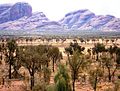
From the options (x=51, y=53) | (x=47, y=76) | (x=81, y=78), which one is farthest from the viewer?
(x=51, y=53)

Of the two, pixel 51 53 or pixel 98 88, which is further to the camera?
pixel 51 53

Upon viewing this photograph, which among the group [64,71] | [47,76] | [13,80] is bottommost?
[13,80]

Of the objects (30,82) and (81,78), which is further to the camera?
(81,78)

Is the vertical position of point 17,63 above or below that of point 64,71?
below

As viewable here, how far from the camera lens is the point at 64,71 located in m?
53.8

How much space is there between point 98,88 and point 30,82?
16.0 metres

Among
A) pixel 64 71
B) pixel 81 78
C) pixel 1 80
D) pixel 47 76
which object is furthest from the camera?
pixel 81 78

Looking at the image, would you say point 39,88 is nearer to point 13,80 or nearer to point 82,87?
point 82,87

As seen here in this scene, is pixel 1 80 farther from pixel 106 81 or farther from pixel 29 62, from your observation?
pixel 106 81

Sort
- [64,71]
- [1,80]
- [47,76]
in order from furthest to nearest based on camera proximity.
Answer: [1,80] < [47,76] < [64,71]

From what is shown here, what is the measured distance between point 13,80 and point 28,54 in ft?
43.8

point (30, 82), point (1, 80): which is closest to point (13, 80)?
point (1, 80)

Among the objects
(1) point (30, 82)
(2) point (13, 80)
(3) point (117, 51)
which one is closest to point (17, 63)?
(2) point (13, 80)

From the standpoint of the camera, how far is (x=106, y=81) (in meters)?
82.8
